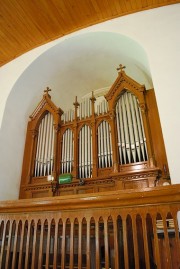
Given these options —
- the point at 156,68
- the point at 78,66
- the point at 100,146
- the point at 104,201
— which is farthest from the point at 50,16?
the point at 104,201

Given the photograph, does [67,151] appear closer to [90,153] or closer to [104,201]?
[90,153]

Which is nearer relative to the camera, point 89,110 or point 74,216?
point 74,216

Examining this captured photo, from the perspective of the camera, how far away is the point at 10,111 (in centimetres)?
522

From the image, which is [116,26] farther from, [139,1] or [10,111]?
[10,111]

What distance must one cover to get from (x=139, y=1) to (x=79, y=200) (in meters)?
4.47

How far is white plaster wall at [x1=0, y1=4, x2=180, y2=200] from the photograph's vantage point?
3482mm

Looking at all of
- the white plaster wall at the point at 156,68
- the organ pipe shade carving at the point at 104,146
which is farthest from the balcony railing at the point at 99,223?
the organ pipe shade carving at the point at 104,146

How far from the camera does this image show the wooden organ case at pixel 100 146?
4086 mm

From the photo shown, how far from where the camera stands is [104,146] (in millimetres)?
4582

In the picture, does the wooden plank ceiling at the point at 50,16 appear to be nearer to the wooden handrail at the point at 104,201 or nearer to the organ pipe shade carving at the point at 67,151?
the organ pipe shade carving at the point at 67,151

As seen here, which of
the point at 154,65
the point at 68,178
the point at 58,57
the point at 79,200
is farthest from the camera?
the point at 58,57

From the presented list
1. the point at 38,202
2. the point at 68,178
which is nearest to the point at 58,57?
the point at 68,178

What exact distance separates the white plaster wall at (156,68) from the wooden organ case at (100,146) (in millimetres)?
452

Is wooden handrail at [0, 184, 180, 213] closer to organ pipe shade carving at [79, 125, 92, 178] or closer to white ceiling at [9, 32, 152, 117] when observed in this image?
organ pipe shade carving at [79, 125, 92, 178]
